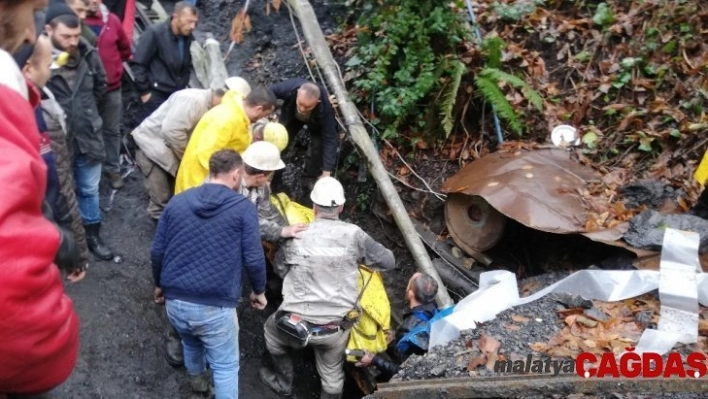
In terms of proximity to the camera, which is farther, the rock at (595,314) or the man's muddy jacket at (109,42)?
the man's muddy jacket at (109,42)

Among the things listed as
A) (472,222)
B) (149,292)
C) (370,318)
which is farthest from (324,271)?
(472,222)

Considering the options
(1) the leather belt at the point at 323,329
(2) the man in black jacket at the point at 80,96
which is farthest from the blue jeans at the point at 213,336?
(2) the man in black jacket at the point at 80,96

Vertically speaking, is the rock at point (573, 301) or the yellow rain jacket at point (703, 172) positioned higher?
the yellow rain jacket at point (703, 172)

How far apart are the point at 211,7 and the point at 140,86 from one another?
346 centimetres

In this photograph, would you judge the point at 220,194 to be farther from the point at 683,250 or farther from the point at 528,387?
the point at 683,250

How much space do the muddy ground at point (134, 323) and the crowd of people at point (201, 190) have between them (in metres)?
0.19

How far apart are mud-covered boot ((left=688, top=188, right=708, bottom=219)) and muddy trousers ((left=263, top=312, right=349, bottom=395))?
362 cm

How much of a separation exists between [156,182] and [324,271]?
2.15 meters

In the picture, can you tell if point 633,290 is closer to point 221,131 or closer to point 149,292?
point 221,131

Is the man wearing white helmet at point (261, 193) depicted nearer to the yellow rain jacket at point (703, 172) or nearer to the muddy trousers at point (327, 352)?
the muddy trousers at point (327, 352)

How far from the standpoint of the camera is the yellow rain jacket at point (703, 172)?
241 inches

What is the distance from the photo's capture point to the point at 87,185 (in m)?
5.86

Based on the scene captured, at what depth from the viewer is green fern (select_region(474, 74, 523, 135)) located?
7207 mm

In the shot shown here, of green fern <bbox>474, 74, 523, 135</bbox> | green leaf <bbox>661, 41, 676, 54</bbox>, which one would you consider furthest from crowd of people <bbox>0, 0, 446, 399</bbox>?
green leaf <bbox>661, 41, 676, 54</bbox>
